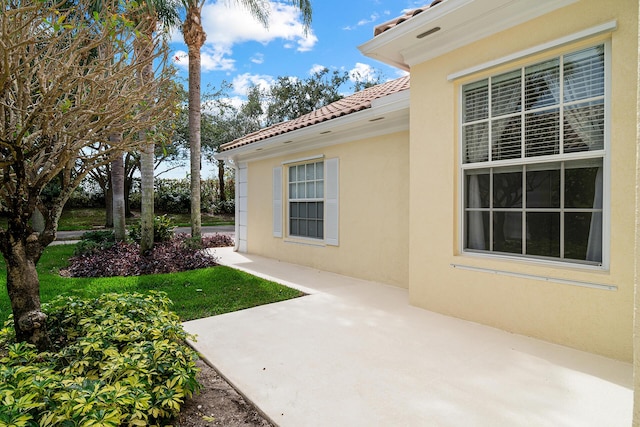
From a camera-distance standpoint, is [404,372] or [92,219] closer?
[404,372]

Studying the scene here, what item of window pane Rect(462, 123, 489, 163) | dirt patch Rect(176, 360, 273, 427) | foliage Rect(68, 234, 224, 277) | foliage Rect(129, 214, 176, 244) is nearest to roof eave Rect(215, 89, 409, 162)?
window pane Rect(462, 123, 489, 163)

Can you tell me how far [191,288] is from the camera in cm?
584

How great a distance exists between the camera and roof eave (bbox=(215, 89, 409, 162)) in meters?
5.33

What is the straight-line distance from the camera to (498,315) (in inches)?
150

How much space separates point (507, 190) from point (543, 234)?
0.60m

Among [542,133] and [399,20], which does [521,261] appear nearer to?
[542,133]

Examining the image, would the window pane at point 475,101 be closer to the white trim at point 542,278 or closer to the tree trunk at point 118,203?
the white trim at point 542,278

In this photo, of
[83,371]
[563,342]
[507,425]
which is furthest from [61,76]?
[563,342]

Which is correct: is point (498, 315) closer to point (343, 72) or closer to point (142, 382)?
point (142, 382)

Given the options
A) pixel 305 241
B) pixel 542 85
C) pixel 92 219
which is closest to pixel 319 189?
pixel 305 241

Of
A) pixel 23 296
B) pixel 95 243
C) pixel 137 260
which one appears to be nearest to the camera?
pixel 23 296

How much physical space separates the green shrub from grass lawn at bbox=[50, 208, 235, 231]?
1531 cm

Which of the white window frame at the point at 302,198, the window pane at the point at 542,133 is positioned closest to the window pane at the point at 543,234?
the window pane at the point at 542,133

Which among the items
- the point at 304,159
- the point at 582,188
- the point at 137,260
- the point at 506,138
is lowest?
the point at 137,260
